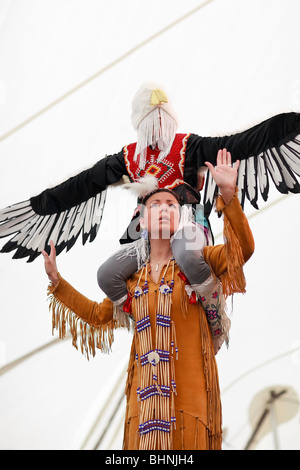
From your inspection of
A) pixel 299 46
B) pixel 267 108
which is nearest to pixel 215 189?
pixel 267 108

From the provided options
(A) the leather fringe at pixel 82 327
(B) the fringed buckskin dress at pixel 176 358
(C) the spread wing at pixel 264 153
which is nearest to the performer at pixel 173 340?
(B) the fringed buckskin dress at pixel 176 358

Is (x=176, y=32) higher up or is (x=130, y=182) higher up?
(x=176, y=32)

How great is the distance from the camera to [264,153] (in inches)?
96.9

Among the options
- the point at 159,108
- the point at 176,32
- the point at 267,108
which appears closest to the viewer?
the point at 159,108

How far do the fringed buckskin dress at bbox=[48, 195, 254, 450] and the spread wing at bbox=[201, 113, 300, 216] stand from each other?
11.6 inches

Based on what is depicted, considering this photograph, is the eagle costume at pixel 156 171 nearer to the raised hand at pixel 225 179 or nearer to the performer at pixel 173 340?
the performer at pixel 173 340

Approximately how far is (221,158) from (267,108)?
1212 mm

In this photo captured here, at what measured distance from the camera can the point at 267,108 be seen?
3406 mm

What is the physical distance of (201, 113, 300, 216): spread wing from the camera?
2.39 meters

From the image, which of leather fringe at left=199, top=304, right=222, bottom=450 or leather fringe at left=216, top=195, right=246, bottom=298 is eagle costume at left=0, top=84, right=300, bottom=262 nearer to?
leather fringe at left=216, top=195, right=246, bottom=298

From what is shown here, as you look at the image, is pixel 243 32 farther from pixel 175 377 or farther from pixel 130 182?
pixel 175 377

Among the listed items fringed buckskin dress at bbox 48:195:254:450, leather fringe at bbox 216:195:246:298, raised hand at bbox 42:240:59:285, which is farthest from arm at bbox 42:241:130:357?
leather fringe at bbox 216:195:246:298

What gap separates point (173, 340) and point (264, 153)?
65cm

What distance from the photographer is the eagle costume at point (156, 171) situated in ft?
8.02
